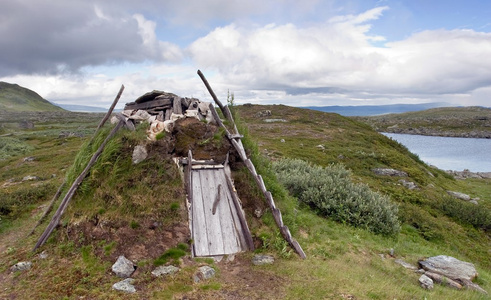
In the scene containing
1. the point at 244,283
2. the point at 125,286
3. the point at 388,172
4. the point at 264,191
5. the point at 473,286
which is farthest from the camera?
the point at 388,172

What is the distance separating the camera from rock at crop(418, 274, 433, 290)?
7571 mm

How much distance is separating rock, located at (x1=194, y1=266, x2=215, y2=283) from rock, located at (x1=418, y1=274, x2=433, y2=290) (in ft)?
18.3

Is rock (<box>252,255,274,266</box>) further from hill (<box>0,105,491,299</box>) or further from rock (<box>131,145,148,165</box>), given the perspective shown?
rock (<box>131,145,148,165</box>)

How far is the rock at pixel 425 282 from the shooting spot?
24.8 ft

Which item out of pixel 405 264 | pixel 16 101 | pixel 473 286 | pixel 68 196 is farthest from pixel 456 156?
pixel 16 101

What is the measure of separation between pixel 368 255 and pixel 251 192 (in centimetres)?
443

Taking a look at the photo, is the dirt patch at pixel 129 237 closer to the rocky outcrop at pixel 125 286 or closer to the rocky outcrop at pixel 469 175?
the rocky outcrop at pixel 125 286

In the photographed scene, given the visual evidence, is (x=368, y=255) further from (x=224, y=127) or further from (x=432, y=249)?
(x=224, y=127)

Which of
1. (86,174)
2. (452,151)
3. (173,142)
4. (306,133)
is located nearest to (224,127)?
(173,142)

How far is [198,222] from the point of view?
8.88 m

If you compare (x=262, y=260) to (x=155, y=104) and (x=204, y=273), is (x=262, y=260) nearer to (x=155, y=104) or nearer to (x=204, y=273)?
(x=204, y=273)

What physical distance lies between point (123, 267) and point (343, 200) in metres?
9.71

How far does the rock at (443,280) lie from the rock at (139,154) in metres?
9.26

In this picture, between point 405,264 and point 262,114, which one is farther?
point 262,114
